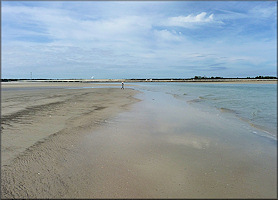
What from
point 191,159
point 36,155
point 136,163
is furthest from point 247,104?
point 36,155

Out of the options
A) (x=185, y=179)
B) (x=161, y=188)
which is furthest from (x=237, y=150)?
(x=161, y=188)

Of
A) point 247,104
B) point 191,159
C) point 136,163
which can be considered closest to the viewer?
point 136,163

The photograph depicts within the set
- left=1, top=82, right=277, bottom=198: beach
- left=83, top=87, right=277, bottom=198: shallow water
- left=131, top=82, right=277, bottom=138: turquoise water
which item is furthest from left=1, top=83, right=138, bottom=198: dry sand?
left=131, top=82, right=277, bottom=138: turquoise water

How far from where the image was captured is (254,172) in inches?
131

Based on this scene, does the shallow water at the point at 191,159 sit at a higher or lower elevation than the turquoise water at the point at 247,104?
lower

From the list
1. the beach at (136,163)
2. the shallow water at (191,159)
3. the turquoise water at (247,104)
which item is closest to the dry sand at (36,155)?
the beach at (136,163)

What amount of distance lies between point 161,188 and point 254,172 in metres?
1.93

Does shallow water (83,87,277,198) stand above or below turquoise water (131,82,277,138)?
below

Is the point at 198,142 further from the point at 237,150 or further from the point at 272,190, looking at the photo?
the point at 272,190

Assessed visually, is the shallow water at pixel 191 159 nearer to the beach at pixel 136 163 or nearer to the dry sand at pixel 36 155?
the beach at pixel 136 163

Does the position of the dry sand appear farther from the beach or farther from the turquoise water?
the turquoise water

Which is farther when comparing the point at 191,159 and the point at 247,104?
the point at 247,104

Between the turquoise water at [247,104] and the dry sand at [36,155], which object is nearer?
the dry sand at [36,155]

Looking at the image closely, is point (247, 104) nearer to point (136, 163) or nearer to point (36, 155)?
point (136, 163)
